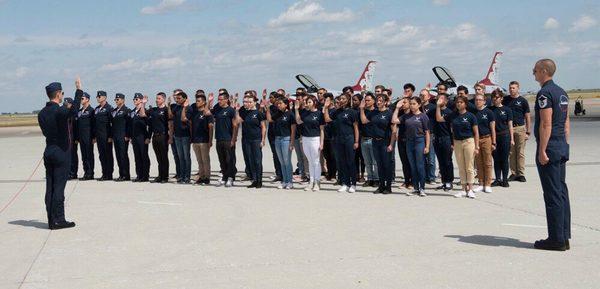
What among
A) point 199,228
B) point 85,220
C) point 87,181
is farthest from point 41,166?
point 199,228

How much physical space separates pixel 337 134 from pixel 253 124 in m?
1.60

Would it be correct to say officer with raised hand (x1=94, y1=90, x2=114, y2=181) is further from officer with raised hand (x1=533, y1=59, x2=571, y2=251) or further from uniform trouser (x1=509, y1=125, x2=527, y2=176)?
officer with raised hand (x1=533, y1=59, x2=571, y2=251)

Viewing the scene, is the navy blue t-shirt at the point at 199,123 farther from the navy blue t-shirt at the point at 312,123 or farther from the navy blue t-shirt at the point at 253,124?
the navy blue t-shirt at the point at 312,123

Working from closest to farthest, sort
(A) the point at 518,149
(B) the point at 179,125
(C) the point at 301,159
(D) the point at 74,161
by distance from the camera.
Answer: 1. (A) the point at 518,149
2. (B) the point at 179,125
3. (C) the point at 301,159
4. (D) the point at 74,161

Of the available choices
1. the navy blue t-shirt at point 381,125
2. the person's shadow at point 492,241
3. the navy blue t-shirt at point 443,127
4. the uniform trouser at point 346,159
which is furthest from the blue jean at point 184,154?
the person's shadow at point 492,241

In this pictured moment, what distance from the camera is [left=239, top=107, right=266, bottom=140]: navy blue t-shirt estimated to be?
11.2 metres

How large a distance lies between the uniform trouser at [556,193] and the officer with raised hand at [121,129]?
9323 mm

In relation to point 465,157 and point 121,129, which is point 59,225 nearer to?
point 121,129

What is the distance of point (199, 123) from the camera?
12.0 m

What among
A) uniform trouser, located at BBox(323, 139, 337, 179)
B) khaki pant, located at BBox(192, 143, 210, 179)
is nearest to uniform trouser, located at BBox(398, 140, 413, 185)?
uniform trouser, located at BBox(323, 139, 337, 179)

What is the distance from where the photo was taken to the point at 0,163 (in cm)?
1822

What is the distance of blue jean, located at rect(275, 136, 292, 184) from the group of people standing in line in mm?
20

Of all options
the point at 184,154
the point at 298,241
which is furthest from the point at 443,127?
the point at 184,154

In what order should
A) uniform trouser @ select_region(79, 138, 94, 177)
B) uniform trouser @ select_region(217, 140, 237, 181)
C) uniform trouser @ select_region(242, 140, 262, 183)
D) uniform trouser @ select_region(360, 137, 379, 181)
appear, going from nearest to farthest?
uniform trouser @ select_region(360, 137, 379, 181) < uniform trouser @ select_region(242, 140, 262, 183) < uniform trouser @ select_region(217, 140, 237, 181) < uniform trouser @ select_region(79, 138, 94, 177)
